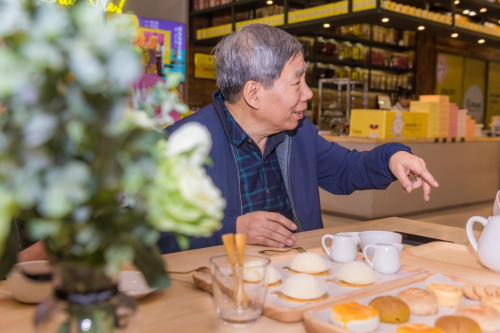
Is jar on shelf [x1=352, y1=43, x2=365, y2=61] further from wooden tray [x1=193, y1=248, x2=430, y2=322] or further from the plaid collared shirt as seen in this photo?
wooden tray [x1=193, y1=248, x2=430, y2=322]

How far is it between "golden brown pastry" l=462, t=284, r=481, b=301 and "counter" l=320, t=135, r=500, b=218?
4.54 meters

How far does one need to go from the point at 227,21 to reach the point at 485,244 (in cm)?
775

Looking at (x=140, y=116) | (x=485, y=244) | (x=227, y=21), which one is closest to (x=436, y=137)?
(x=227, y=21)

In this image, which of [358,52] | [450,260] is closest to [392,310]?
[450,260]

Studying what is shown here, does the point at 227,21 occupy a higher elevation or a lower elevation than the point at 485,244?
higher

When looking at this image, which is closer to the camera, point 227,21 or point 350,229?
point 350,229

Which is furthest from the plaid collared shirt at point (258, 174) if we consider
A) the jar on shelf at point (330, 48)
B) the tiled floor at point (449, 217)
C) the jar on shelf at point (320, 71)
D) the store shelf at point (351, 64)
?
the jar on shelf at point (330, 48)

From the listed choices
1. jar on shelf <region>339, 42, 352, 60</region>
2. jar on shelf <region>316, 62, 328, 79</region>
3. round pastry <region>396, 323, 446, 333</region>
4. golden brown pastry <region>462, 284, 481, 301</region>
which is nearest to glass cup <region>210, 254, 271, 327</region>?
round pastry <region>396, 323, 446, 333</region>

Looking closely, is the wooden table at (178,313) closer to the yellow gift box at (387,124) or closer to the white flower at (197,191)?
the white flower at (197,191)

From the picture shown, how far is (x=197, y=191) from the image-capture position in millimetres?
516

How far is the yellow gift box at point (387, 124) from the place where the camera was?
5.73m

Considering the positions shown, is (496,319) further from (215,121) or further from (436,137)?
(436,137)

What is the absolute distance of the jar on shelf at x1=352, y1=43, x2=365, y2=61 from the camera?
8.88 meters

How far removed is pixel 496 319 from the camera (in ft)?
3.09
